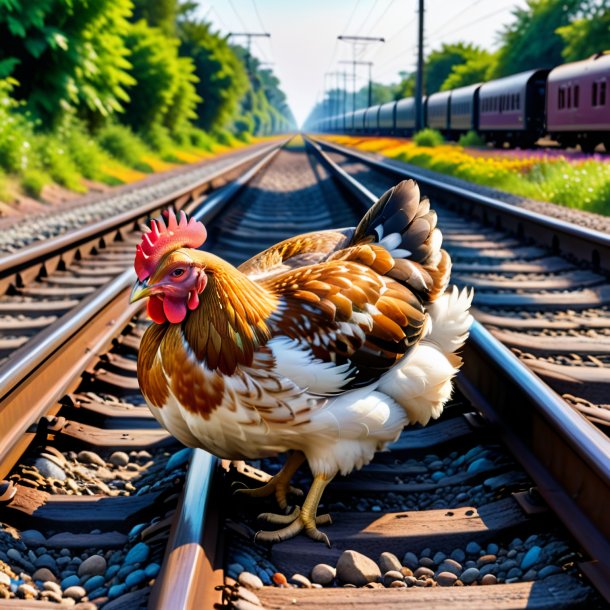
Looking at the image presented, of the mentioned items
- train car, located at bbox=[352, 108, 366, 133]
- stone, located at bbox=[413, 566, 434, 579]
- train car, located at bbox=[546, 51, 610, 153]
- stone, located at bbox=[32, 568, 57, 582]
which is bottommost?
stone, located at bbox=[413, 566, 434, 579]

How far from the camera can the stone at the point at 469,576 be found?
8.00 ft

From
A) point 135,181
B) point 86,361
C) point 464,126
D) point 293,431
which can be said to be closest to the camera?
point 293,431

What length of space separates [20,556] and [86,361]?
1851 millimetres

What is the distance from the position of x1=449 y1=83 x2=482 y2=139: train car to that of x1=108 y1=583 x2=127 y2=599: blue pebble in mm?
36110

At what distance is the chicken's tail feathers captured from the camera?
2951mm

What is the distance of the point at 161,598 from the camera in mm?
1980

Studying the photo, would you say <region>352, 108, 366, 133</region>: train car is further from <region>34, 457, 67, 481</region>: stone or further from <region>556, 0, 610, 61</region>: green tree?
<region>34, 457, 67, 481</region>: stone

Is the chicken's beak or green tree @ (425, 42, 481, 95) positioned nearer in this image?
the chicken's beak

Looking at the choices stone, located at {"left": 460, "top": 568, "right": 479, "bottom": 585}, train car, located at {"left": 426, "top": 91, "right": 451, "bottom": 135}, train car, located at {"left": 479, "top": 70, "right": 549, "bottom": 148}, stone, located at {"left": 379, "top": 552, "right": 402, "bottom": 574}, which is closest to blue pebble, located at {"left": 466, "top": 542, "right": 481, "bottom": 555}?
stone, located at {"left": 460, "top": 568, "right": 479, "bottom": 585}

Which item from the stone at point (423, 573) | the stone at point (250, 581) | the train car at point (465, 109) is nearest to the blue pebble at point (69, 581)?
the stone at point (250, 581)

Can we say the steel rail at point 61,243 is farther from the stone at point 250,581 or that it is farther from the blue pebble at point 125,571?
the stone at point 250,581

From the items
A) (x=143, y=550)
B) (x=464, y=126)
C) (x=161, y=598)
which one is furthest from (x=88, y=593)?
(x=464, y=126)

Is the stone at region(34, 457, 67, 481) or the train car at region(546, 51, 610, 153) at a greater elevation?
the train car at region(546, 51, 610, 153)

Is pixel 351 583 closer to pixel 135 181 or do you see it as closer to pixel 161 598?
pixel 161 598
